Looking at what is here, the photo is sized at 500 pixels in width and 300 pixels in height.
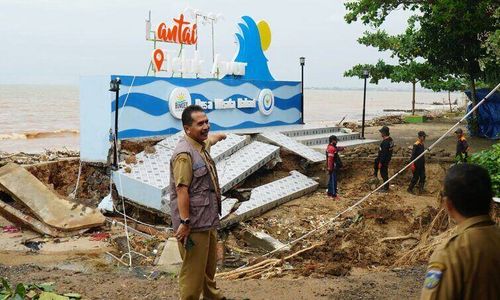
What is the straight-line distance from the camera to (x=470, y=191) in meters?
2.19

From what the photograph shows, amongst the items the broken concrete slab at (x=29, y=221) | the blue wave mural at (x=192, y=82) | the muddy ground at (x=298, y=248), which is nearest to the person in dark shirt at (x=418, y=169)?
the muddy ground at (x=298, y=248)

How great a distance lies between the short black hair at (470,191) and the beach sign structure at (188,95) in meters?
8.96

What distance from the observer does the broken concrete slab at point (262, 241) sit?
315 inches

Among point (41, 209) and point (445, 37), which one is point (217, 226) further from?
point (445, 37)

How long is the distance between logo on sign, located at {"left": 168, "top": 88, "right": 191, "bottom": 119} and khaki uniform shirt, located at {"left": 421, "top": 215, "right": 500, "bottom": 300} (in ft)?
34.0

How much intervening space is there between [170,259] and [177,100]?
233 inches

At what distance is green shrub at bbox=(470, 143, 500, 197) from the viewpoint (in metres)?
7.18

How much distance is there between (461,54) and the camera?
52.7 feet

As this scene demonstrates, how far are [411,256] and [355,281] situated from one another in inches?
72.1

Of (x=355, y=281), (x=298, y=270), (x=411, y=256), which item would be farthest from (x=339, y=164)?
(x=355, y=281)

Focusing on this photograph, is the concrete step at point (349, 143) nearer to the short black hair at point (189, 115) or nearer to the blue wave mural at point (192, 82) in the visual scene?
the blue wave mural at point (192, 82)

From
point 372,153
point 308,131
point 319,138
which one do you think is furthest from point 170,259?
point 308,131

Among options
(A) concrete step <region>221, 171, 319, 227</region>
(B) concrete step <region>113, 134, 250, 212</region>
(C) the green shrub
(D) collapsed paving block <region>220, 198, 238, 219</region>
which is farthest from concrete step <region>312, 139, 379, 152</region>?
(C) the green shrub

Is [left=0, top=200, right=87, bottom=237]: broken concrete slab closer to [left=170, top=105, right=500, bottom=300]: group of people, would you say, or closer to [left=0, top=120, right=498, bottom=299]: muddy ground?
[left=0, top=120, right=498, bottom=299]: muddy ground
